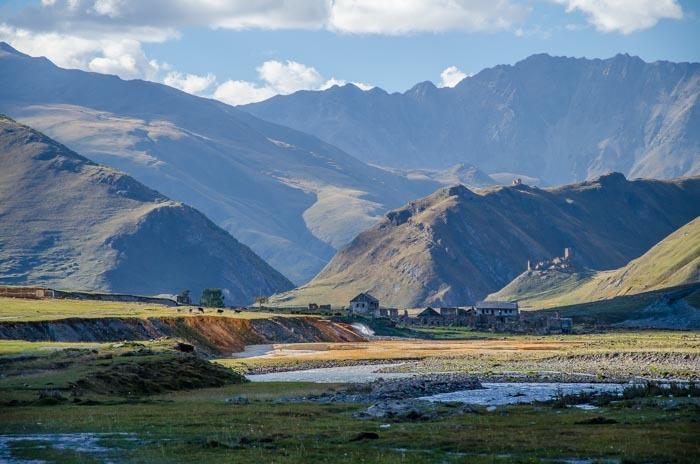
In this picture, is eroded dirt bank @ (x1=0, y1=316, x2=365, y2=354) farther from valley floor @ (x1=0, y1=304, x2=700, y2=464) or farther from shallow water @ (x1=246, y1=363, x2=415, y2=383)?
shallow water @ (x1=246, y1=363, x2=415, y2=383)

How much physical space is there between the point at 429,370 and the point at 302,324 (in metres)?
81.7

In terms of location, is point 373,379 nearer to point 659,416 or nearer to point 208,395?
point 208,395

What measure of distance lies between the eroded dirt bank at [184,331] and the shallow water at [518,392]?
2263 inches

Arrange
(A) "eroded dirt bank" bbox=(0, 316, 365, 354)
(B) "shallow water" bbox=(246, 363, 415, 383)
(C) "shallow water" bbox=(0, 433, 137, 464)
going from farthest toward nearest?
(A) "eroded dirt bank" bbox=(0, 316, 365, 354) → (B) "shallow water" bbox=(246, 363, 415, 383) → (C) "shallow water" bbox=(0, 433, 137, 464)

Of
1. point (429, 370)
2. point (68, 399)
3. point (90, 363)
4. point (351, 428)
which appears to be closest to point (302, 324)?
point (429, 370)

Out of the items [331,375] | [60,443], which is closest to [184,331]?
[331,375]

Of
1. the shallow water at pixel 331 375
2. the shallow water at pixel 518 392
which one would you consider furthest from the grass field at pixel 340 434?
the shallow water at pixel 331 375

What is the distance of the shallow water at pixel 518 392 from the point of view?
77494 millimetres

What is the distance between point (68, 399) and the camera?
7131 centimetres

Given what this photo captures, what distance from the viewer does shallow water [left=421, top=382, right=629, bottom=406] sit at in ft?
254

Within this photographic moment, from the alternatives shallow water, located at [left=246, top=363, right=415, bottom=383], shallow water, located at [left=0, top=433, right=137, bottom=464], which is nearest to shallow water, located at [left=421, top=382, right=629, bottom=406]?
shallow water, located at [left=246, top=363, right=415, bottom=383]

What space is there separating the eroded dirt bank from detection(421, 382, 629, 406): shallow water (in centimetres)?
5747

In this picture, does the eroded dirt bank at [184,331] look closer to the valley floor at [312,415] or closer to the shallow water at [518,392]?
the valley floor at [312,415]

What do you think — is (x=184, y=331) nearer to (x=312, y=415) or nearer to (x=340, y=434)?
(x=312, y=415)
